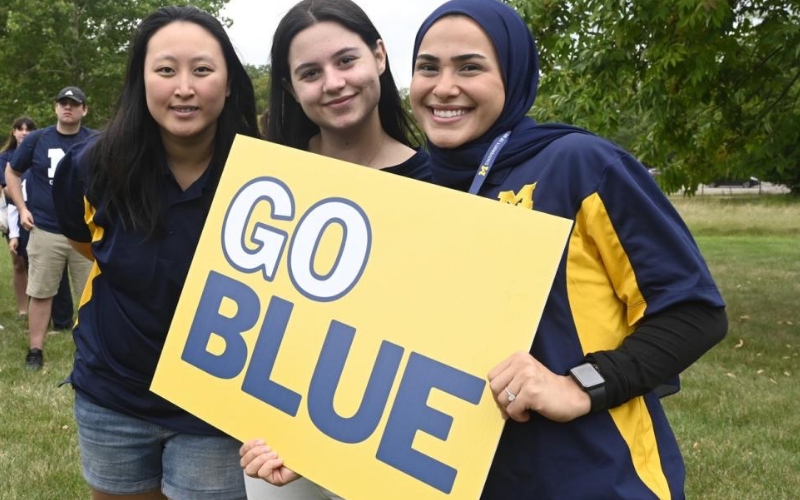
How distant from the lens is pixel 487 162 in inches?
65.6

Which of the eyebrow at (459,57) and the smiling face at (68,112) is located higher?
the eyebrow at (459,57)

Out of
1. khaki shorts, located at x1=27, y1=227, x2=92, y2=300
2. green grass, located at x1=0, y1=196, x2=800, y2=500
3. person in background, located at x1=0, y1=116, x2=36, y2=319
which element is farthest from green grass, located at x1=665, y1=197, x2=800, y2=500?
person in background, located at x1=0, y1=116, x2=36, y2=319

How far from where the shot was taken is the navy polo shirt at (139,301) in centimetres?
225

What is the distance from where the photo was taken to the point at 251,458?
1877 mm

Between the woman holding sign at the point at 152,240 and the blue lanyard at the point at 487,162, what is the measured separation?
89cm

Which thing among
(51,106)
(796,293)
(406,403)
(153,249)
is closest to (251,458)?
(406,403)

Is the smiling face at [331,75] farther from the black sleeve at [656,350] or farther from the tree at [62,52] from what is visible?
the tree at [62,52]

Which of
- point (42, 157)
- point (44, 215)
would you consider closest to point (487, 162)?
point (44, 215)

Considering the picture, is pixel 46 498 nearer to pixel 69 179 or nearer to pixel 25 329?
pixel 69 179

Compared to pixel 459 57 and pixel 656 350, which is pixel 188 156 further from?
pixel 656 350

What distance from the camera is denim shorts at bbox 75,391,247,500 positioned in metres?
2.29

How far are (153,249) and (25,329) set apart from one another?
6513mm

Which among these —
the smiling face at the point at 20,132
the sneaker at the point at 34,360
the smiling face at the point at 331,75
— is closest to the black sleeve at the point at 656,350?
the smiling face at the point at 331,75

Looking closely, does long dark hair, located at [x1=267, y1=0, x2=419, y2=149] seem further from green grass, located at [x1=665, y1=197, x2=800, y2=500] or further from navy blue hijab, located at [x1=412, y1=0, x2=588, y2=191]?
green grass, located at [x1=665, y1=197, x2=800, y2=500]
